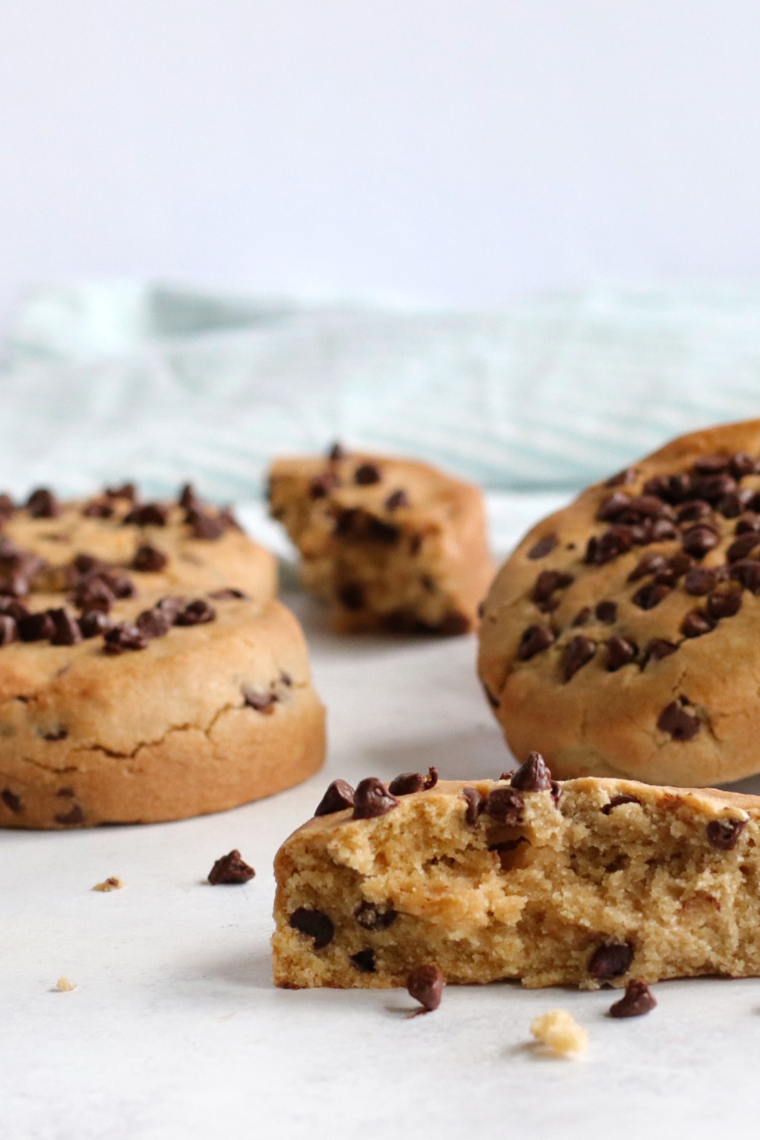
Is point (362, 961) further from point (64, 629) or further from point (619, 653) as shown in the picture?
point (64, 629)

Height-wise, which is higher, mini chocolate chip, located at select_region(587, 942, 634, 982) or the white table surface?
mini chocolate chip, located at select_region(587, 942, 634, 982)

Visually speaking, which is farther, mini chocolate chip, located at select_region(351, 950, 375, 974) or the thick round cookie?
the thick round cookie

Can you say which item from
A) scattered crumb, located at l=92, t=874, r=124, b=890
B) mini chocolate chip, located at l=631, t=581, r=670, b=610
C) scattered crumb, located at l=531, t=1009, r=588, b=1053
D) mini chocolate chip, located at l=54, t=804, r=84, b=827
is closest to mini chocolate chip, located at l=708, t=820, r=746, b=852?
scattered crumb, located at l=531, t=1009, r=588, b=1053

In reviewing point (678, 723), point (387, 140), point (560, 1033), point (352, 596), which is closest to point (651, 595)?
point (678, 723)

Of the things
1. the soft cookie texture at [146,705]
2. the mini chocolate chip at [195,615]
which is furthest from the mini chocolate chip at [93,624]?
the mini chocolate chip at [195,615]

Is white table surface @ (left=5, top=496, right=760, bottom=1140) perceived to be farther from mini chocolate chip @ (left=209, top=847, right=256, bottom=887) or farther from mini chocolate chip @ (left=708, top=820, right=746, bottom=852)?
mini chocolate chip @ (left=708, top=820, right=746, bottom=852)
